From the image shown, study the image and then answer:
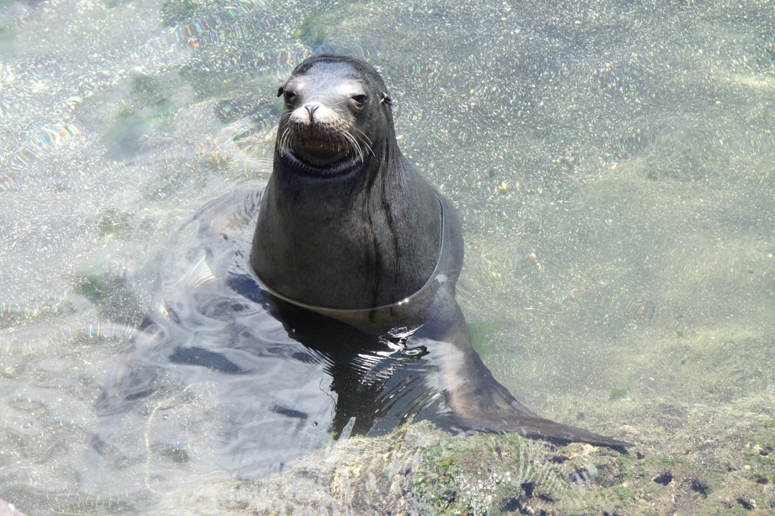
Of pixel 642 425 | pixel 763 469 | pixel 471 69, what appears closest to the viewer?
pixel 763 469

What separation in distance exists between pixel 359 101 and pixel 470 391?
1.73 meters

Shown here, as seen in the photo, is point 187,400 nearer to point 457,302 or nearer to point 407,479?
point 407,479

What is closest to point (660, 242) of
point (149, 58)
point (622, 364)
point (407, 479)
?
point (622, 364)

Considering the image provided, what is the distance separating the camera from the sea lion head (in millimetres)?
3104

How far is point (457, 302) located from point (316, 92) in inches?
74.5

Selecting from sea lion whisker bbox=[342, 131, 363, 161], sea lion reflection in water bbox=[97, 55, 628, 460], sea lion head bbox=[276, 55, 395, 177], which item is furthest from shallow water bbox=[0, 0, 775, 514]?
sea lion whisker bbox=[342, 131, 363, 161]

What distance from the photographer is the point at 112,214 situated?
4586 millimetres

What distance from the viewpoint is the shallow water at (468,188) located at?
137 inches

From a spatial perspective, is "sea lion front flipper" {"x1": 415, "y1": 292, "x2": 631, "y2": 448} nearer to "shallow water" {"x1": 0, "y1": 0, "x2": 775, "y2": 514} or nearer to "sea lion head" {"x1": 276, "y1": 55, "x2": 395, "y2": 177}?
"shallow water" {"x1": 0, "y1": 0, "x2": 775, "y2": 514}

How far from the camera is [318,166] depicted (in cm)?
346

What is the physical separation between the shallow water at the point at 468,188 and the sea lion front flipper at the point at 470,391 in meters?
0.34

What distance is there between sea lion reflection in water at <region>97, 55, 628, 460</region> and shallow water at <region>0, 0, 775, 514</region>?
0.32 m

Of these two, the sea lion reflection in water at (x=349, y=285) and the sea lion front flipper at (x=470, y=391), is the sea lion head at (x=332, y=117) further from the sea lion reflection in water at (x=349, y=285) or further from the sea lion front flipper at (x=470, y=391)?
the sea lion front flipper at (x=470, y=391)

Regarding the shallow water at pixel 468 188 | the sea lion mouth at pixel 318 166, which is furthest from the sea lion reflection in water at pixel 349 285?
the shallow water at pixel 468 188
